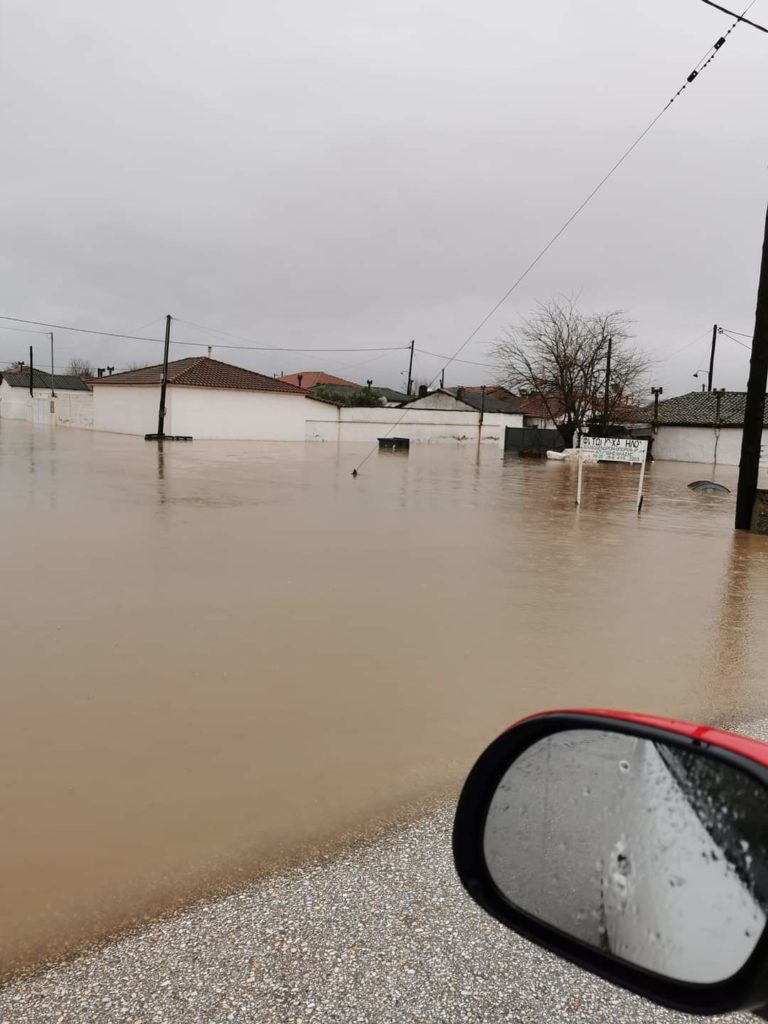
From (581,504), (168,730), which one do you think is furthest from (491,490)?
(168,730)

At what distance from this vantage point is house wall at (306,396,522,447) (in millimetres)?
49625

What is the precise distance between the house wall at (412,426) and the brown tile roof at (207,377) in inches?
181

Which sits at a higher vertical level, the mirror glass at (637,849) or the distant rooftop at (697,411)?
the distant rooftop at (697,411)

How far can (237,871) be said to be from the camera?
2736 millimetres

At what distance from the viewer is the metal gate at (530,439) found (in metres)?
48.3

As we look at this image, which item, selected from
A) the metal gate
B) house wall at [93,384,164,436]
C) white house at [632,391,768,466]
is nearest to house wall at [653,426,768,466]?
white house at [632,391,768,466]

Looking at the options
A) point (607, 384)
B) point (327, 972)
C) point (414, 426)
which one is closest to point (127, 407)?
point (414, 426)

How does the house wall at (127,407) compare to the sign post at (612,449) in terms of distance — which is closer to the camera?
the sign post at (612,449)

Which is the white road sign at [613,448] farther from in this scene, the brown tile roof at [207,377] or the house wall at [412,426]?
the house wall at [412,426]

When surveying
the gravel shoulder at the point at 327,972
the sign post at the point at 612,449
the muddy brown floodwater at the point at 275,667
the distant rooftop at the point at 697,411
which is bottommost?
the muddy brown floodwater at the point at 275,667

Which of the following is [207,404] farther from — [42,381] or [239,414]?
[42,381]

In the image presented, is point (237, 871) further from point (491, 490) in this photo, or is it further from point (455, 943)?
point (491, 490)

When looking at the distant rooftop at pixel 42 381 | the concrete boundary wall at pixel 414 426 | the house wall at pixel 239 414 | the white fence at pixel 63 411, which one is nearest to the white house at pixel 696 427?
the concrete boundary wall at pixel 414 426

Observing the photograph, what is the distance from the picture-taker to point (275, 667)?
503 centimetres
